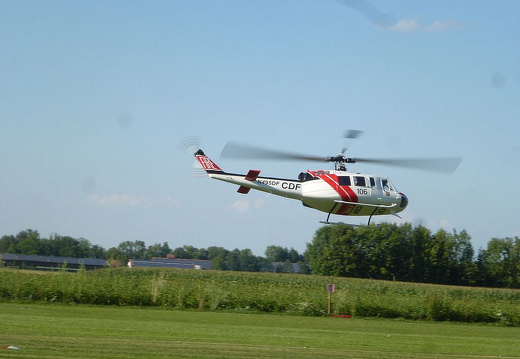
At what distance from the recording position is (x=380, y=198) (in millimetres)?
27703

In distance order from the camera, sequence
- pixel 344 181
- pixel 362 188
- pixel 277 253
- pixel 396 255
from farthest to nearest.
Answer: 1. pixel 277 253
2. pixel 396 255
3. pixel 362 188
4. pixel 344 181

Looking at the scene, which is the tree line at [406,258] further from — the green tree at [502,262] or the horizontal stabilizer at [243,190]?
the horizontal stabilizer at [243,190]

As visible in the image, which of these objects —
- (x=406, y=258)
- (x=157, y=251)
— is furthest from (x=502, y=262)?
(x=157, y=251)

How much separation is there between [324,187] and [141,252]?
8545 centimetres

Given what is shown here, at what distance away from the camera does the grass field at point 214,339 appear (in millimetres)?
14539

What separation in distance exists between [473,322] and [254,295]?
10.0 metres

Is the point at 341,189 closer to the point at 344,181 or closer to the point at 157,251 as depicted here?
the point at 344,181

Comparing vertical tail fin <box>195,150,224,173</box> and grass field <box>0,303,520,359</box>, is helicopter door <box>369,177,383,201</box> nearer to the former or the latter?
grass field <box>0,303,520,359</box>

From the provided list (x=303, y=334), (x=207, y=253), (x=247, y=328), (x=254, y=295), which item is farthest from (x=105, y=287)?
(x=207, y=253)

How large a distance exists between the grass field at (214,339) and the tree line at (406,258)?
56.0 meters

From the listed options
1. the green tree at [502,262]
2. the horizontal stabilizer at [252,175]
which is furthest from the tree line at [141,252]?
the green tree at [502,262]

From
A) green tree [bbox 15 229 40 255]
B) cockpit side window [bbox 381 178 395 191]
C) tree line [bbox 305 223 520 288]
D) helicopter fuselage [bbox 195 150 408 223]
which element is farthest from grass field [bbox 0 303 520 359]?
tree line [bbox 305 223 520 288]

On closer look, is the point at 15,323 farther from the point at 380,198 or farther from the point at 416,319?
the point at 416,319

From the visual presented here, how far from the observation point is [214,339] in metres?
17.8
